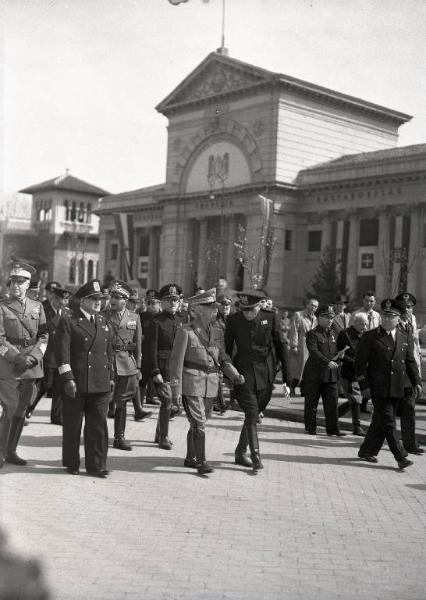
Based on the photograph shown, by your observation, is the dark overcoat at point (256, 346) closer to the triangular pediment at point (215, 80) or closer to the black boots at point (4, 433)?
the black boots at point (4, 433)

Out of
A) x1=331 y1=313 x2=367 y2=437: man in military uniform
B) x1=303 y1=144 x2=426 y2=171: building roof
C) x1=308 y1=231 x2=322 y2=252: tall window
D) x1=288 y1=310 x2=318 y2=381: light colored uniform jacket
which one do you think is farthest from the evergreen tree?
x1=331 y1=313 x2=367 y2=437: man in military uniform

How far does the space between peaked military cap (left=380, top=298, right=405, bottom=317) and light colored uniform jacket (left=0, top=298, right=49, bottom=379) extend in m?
4.09

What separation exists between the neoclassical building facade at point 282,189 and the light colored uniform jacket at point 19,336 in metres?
35.1

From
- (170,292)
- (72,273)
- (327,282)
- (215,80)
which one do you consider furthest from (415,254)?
(72,273)

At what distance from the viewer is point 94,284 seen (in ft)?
27.6

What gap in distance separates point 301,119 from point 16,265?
1783 inches

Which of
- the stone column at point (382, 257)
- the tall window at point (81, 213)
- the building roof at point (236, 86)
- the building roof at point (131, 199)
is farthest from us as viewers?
the tall window at point (81, 213)

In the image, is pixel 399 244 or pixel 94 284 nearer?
pixel 94 284

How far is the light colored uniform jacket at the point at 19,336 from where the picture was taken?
8.29m

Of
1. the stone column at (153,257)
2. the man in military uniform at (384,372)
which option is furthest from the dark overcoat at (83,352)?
the stone column at (153,257)

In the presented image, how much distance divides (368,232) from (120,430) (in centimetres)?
3926

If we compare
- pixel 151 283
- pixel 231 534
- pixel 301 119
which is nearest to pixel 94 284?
pixel 231 534

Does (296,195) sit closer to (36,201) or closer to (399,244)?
(399,244)

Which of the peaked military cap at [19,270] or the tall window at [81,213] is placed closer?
the peaked military cap at [19,270]
